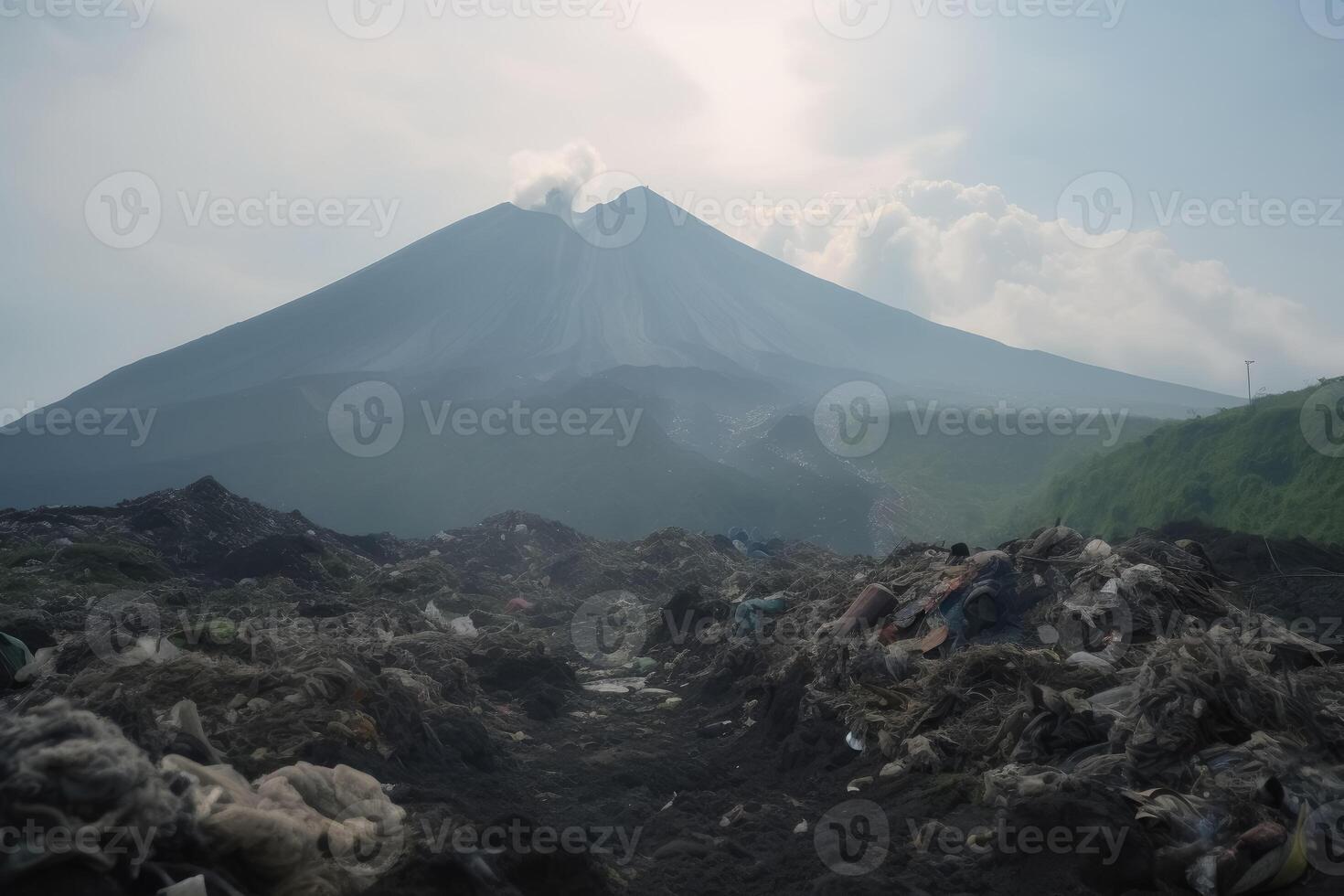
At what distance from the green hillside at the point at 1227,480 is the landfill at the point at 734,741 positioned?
6.11 metres

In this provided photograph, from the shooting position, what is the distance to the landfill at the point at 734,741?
3.42 m

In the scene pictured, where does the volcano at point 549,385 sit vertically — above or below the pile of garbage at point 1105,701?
above

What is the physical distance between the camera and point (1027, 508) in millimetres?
27359

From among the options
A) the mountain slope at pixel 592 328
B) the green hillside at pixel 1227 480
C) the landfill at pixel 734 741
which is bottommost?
the landfill at pixel 734 741

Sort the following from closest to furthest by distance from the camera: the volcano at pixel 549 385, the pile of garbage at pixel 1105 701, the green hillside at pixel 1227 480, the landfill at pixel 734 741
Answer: the landfill at pixel 734 741, the pile of garbage at pixel 1105 701, the green hillside at pixel 1227 480, the volcano at pixel 549 385

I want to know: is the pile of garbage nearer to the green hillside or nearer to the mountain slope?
the green hillside

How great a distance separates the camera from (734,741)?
8.11m

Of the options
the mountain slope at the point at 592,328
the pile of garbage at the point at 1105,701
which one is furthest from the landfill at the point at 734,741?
the mountain slope at the point at 592,328

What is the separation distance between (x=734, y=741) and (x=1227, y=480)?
53.3 ft

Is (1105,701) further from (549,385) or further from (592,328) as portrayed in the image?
(592,328)

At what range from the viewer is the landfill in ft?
11.2

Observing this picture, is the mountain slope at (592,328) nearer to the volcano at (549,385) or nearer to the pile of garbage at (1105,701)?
the volcano at (549,385)

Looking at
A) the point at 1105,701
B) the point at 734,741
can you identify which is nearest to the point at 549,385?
Result: the point at 734,741

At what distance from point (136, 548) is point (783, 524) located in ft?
71.8
